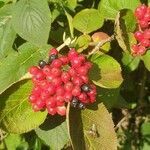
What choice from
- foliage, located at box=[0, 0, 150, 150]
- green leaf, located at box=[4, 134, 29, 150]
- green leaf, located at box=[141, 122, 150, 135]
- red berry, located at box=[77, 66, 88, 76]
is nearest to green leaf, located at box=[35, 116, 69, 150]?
foliage, located at box=[0, 0, 150, 150]

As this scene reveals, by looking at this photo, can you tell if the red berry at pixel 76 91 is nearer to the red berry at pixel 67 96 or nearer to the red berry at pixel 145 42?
the red berry at pixel 67 96

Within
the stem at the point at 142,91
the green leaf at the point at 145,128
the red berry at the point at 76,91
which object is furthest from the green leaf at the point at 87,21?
the green leaf at the point at 145,128

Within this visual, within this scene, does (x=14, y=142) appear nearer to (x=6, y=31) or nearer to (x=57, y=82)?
(x=6, y=31)

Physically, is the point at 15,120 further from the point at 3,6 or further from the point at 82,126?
the point at 3,6

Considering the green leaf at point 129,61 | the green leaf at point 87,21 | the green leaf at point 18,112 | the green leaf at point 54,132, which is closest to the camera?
the green leaf at point 18,112

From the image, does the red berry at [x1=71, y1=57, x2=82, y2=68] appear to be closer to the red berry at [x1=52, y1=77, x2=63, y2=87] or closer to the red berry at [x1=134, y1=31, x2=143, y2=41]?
the red berry at [x1=52, y1=77, x2=63, y2=87]

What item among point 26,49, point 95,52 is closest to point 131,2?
point 95,52

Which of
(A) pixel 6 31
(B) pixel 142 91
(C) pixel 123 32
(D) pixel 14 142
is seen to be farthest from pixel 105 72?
(B) pixel 142 91
